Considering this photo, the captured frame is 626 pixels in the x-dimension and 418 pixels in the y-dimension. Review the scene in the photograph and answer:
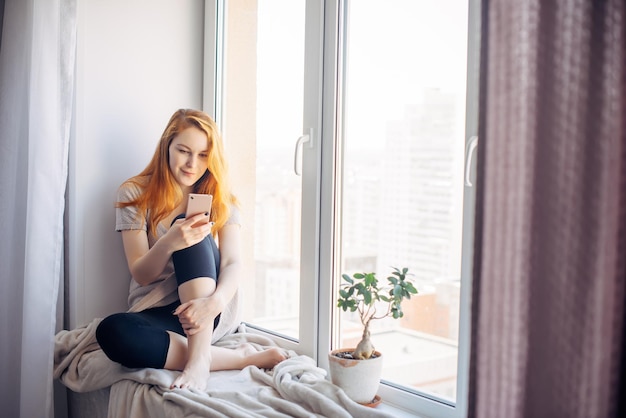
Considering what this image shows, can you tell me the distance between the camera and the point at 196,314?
1681mm

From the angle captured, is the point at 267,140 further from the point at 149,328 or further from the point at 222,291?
the point at 149,328

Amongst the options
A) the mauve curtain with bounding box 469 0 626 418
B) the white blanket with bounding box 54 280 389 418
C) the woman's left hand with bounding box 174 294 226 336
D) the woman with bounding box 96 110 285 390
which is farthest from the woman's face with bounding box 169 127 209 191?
the mauve curtain with bounding box 469 0 626 418

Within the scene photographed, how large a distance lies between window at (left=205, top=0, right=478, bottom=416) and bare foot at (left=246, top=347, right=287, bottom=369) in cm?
11

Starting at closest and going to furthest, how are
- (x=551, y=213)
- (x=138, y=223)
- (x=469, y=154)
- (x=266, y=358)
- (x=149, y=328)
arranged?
1. (x=551, y=213)
2. (x=469, y=154)
3. (x=149, y=328)
4. (x=266, y=358)
5. (x=138, y=223)

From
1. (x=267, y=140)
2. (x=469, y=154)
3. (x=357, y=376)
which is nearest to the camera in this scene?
(x=469, y=154)

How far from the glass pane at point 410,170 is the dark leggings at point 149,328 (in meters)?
0.42

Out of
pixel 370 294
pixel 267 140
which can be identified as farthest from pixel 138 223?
pixel 370 294

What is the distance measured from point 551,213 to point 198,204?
1189 millimetres

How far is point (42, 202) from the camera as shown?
68.4 inches

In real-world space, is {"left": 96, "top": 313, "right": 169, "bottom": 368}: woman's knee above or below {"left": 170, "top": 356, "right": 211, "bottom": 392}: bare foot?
above

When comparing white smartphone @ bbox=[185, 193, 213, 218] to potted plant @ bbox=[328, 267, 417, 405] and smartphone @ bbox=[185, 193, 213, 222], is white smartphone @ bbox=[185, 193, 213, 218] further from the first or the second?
potted plant @ bbox=[328, 267, 417, 405]

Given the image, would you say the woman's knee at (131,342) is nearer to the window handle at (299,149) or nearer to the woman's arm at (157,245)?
the woman's arm at (157,245)

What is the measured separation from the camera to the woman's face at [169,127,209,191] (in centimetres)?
190

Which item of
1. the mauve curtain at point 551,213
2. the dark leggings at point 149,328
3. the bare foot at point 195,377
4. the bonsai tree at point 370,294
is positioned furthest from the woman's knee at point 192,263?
the mauve curtain at point 551,213
